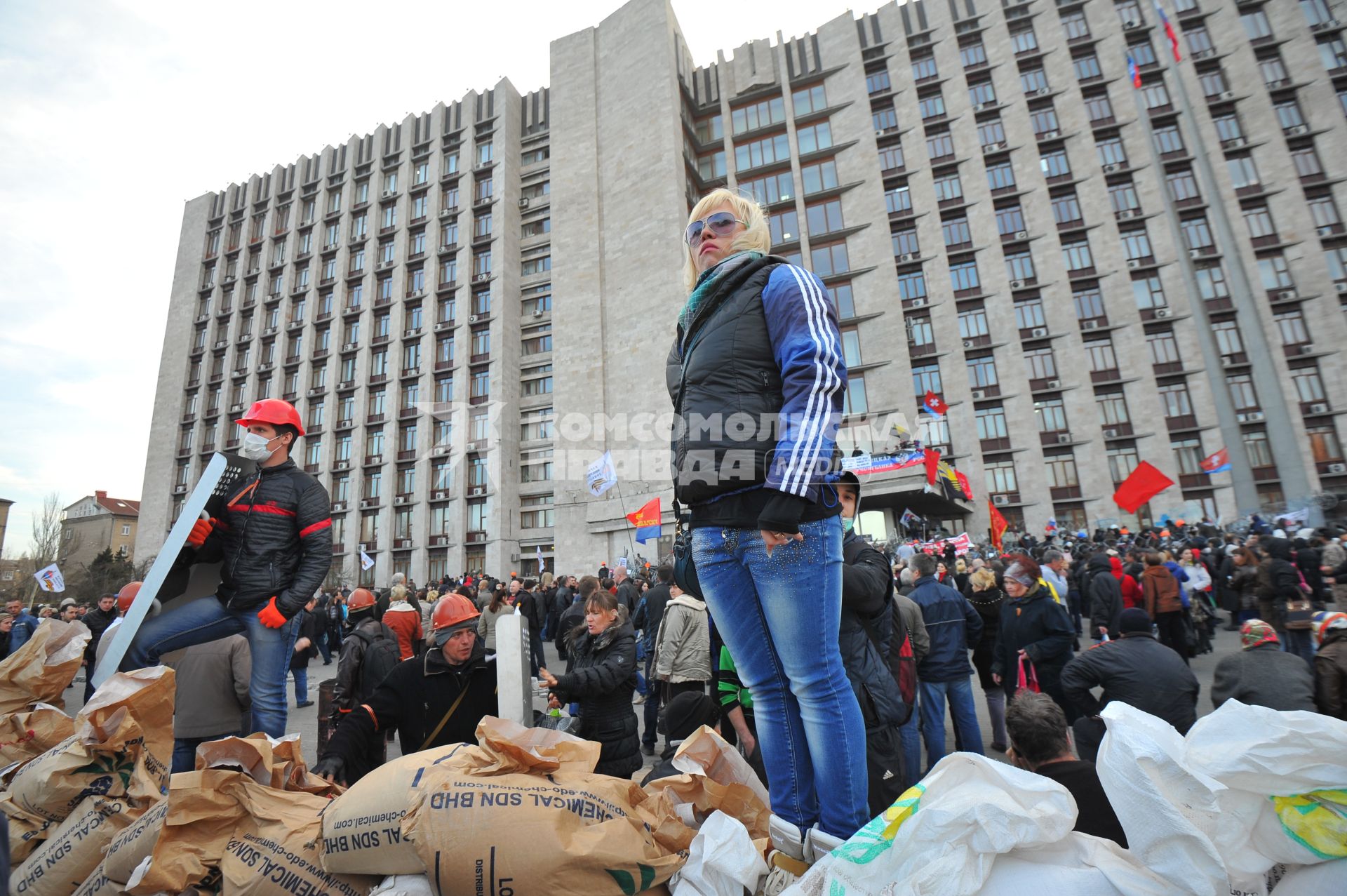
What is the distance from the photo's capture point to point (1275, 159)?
3011 centimetres

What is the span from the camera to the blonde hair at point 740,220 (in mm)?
2256

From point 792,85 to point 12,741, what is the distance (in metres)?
39.4

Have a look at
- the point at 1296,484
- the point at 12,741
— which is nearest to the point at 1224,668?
the point at 12,741

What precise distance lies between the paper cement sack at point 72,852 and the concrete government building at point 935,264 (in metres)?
24.8

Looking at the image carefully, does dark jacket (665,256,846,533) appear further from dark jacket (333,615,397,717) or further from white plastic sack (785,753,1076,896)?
dark jacket (333,615,397,717)

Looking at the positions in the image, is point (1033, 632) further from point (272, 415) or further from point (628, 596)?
point (628, 596)

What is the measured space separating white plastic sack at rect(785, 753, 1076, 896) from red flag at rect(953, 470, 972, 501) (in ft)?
91.1

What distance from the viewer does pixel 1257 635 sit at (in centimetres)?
407

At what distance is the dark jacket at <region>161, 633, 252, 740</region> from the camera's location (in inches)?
127

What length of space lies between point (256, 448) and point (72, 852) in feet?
5.90

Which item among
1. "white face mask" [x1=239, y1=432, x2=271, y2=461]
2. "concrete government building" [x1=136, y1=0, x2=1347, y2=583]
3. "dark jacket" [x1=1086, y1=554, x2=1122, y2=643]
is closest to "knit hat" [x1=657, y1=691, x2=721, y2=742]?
"white face mask" [x1=239, y1=432, x2=271, y2=461]

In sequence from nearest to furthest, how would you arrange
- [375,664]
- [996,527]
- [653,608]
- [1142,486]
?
[375,664] → [653,608] → [1142,486] → [996,527]

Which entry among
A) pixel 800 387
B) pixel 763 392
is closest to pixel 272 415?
pixel 763 392

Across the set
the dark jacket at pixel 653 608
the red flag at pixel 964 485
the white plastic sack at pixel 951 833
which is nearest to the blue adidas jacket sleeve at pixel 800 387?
the white plastic sack at pixel 951 833
